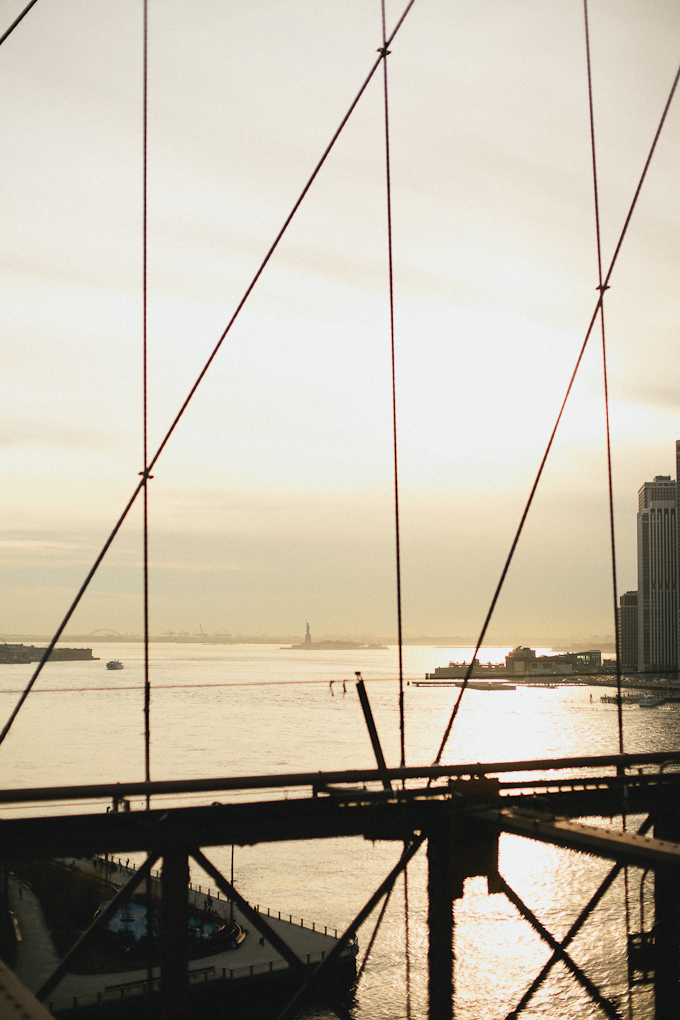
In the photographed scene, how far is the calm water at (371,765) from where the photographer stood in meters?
25.0

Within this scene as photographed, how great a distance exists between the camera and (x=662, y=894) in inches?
225

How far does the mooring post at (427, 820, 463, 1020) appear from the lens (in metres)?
4.51

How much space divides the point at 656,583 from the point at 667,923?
12730 cm

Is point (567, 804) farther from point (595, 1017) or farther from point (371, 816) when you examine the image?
point (595, 1017)

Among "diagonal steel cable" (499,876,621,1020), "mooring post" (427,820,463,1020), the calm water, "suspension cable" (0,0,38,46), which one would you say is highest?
"suspension cable" (0,0,38,46)

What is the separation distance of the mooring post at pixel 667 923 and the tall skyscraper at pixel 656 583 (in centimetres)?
11090

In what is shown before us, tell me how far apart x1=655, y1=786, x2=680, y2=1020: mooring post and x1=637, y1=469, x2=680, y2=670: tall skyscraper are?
110901 mm

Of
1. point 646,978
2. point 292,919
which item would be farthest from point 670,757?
point 292,919

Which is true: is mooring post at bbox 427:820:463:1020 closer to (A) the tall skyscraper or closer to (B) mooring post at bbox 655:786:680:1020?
(B) mooring post at bbox 655:786:680:1020

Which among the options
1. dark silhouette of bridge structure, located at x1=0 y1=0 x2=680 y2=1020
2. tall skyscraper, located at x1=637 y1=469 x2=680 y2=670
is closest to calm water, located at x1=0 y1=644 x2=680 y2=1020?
dark silhouette of bridge structure, located at x1=0 y1=0 x2=680 y2=1020

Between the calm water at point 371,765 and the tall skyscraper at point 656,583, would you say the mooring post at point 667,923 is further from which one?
the tall skyscraper at point 656,583

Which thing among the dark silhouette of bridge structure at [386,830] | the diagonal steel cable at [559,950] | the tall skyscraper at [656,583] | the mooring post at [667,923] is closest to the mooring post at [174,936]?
the dark silhouette of bridge structure at [386,830]

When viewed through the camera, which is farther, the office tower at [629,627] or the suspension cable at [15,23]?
the office tower at [629,627]

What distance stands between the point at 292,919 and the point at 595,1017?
904 cm
